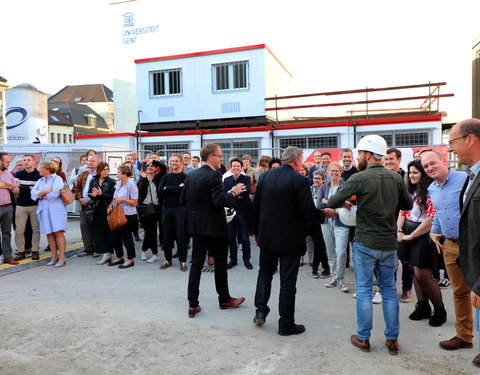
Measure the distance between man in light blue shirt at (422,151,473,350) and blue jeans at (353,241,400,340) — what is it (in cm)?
55

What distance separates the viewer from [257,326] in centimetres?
429

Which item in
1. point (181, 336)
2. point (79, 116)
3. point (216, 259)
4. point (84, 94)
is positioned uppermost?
point (84, 94)

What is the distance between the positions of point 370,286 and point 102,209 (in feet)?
17.8

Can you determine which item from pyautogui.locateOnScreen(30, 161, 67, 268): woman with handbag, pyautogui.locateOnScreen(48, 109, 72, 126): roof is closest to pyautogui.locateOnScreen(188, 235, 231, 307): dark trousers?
pyautogui.locateOnScreen(30, 161, 67, 268): woman with handbag

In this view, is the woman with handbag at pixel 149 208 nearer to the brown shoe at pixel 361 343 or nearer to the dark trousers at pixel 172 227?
the dark trousers at pixel 172 227

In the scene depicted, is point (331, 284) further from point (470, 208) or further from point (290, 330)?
point (470, 208)

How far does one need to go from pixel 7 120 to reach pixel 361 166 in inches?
1004

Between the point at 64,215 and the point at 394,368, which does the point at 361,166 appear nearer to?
the point at 394,368

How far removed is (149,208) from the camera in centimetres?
739

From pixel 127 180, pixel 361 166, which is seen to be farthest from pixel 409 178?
pixel 127 180

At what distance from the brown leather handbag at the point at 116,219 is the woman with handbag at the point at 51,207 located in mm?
975

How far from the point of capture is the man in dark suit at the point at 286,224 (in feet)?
13.5

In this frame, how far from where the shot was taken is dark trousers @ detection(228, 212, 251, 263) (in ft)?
23.1

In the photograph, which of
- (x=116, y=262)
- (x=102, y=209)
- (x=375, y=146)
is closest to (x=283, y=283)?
(x=375, y=146)
